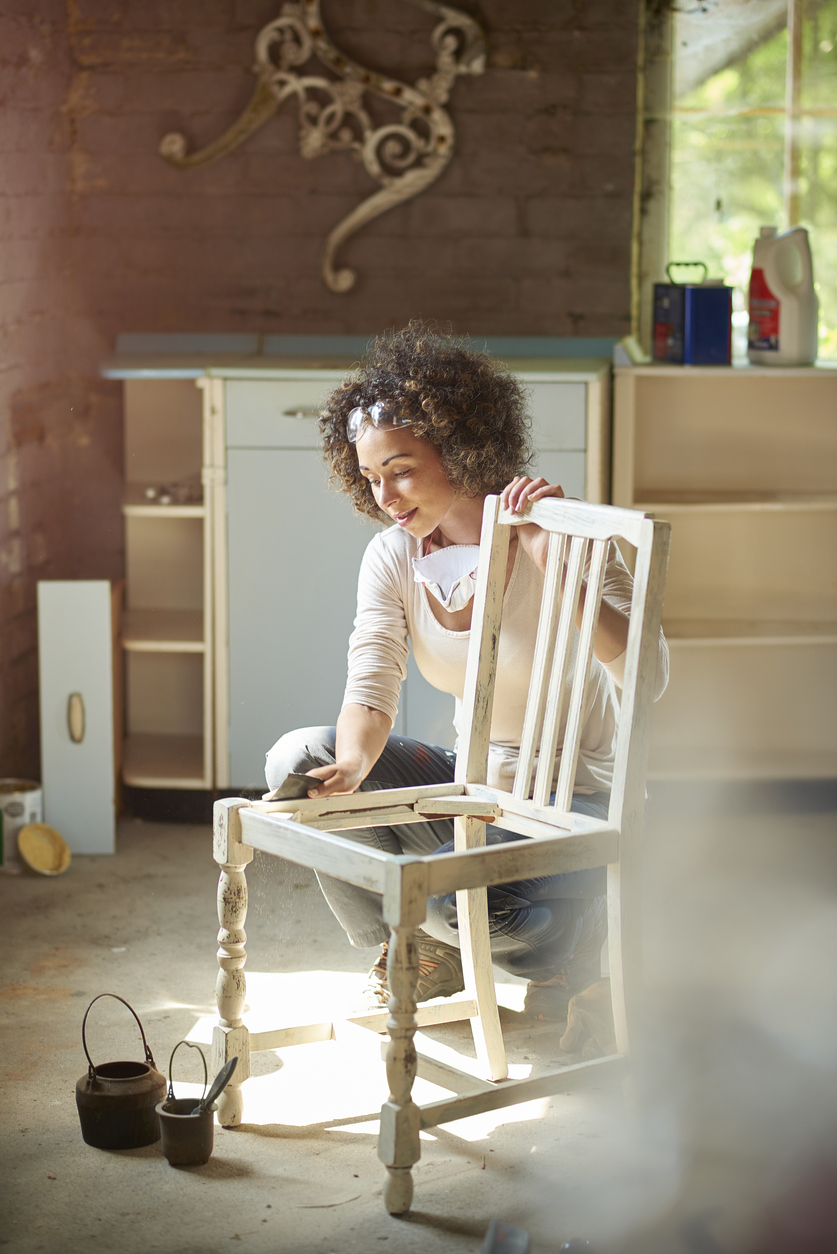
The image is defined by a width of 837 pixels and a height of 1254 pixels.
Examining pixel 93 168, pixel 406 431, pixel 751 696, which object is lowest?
pixel 751 696

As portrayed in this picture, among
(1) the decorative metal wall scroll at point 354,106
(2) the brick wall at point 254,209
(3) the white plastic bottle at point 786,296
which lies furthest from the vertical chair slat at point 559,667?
(1) the decorative metal wall scroll at point 354,106

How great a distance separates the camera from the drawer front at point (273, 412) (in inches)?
128

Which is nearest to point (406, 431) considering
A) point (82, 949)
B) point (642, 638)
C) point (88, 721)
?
point (642, 638)

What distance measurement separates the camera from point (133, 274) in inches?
147

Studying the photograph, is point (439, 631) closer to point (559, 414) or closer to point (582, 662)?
point (582, 662)

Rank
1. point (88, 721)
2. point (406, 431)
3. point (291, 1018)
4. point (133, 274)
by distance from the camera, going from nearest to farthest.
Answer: point (406, 431) < point (291, 1018) < point (88, 721) < point (133, 274)

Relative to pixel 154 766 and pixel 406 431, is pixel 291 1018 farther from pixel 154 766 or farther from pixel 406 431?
pixel 154 766

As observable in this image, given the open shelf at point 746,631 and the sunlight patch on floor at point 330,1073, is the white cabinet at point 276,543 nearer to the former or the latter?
the open shelf at point 746,631

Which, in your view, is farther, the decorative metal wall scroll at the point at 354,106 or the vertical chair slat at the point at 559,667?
the decorative metal wall scroll at the point at 354,106

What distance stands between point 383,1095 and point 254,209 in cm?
244

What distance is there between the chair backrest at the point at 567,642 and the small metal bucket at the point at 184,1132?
0.59 m

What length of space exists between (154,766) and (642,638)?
6.49 feet

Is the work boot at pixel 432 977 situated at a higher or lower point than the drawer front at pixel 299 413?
lower

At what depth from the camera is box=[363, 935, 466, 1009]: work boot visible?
235cm
